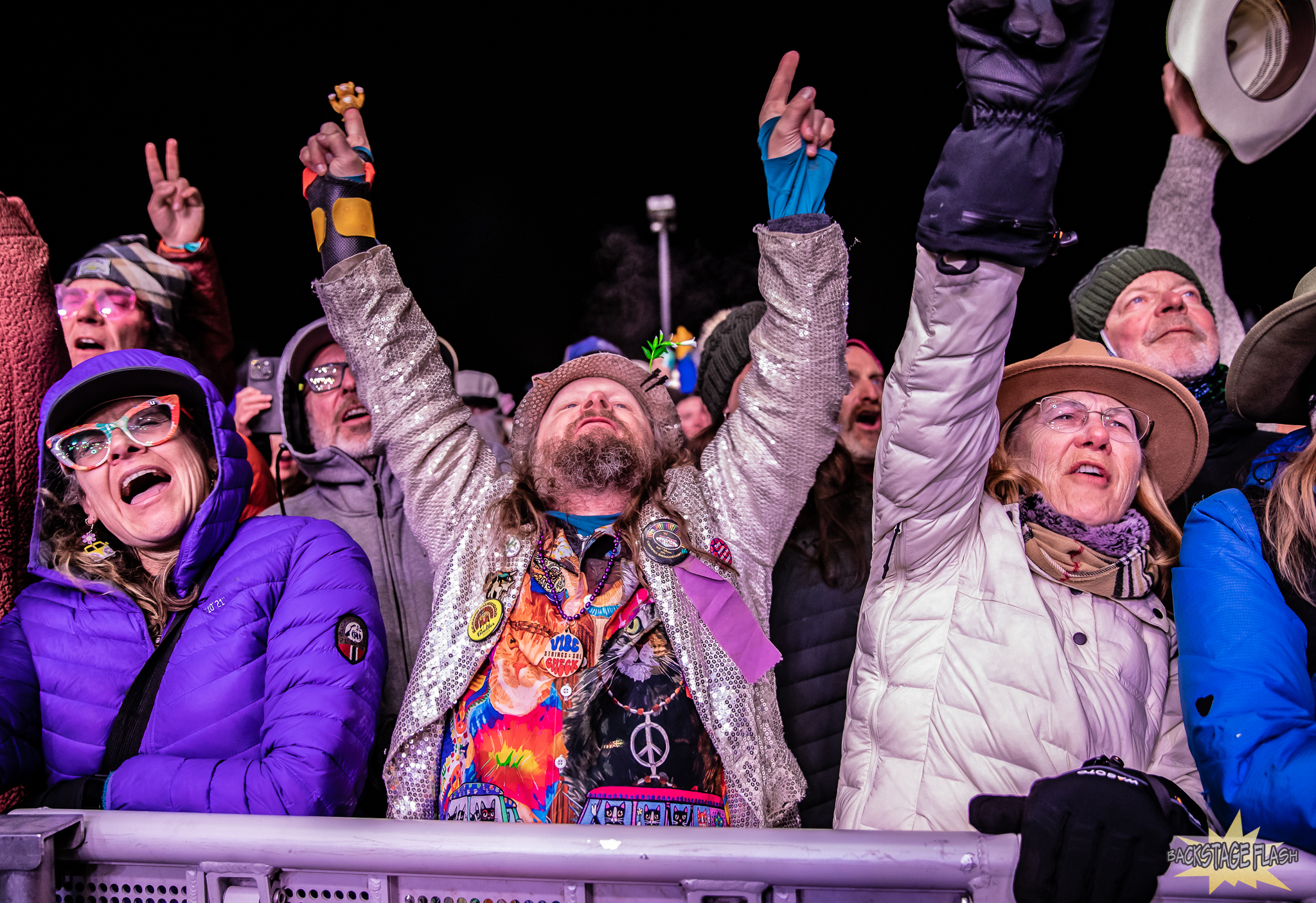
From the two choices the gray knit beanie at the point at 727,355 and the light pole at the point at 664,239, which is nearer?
the gray knit beanie at the point at 727,355

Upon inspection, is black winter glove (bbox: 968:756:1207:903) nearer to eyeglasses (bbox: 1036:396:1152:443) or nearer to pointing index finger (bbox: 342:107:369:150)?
eyeglasses (bbox: 1036:396:1152:443)

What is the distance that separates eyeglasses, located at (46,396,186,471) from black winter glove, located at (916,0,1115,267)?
67.9 inches

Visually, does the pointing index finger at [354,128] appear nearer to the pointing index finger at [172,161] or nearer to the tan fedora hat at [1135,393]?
the pointing index finger at [172,161]

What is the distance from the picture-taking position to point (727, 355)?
2.91 metres

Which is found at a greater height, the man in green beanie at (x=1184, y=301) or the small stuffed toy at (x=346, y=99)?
the small stuffed toy at (x=346, y=99)

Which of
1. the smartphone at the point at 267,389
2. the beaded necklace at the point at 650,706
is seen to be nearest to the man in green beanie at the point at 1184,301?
the beaded necklace at the point at 650,706

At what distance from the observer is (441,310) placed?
546 centimetres

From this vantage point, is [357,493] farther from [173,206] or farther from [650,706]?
[173,206]

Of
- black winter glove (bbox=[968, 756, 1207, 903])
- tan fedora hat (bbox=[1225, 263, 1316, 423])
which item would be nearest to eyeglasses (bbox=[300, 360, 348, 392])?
black winter glove (bbox=[968, 756, 1207, 903])

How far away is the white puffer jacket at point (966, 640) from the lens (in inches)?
67.1

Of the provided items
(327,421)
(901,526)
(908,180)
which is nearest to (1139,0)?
(908,180)

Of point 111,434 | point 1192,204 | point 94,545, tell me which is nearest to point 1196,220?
point 1192,204

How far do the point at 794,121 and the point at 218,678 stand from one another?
1.86 metres

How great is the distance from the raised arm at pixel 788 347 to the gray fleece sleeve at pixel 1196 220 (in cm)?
168
